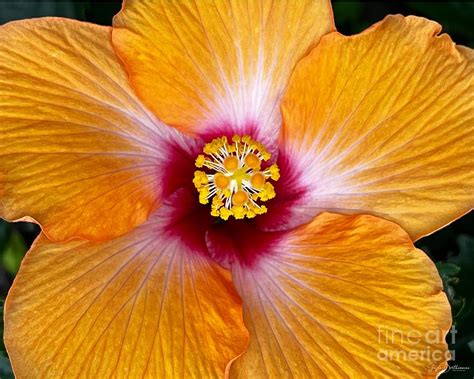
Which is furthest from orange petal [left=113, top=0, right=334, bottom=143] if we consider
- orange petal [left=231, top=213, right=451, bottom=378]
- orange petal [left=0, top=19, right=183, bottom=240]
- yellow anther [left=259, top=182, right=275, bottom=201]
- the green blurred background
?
the green blurred background

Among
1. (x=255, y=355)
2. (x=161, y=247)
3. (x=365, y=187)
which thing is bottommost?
(x=255, y=355)

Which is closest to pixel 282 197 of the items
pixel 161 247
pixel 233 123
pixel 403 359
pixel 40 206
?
pixel 233 123

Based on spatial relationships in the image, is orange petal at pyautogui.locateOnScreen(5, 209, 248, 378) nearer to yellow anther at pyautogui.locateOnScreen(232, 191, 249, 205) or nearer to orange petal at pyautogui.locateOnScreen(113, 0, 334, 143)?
yellow anther at pyautogui.locateOnScreen(232, 191, 249, 205)

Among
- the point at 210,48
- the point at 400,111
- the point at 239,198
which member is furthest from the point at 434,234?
the point at 210,48

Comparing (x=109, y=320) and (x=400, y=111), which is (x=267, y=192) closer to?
(x=400, y=111)

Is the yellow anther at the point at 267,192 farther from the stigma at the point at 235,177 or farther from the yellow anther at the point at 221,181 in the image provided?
the yellow anther at the point at 221,181

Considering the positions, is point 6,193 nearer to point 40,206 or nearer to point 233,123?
point 40,206
